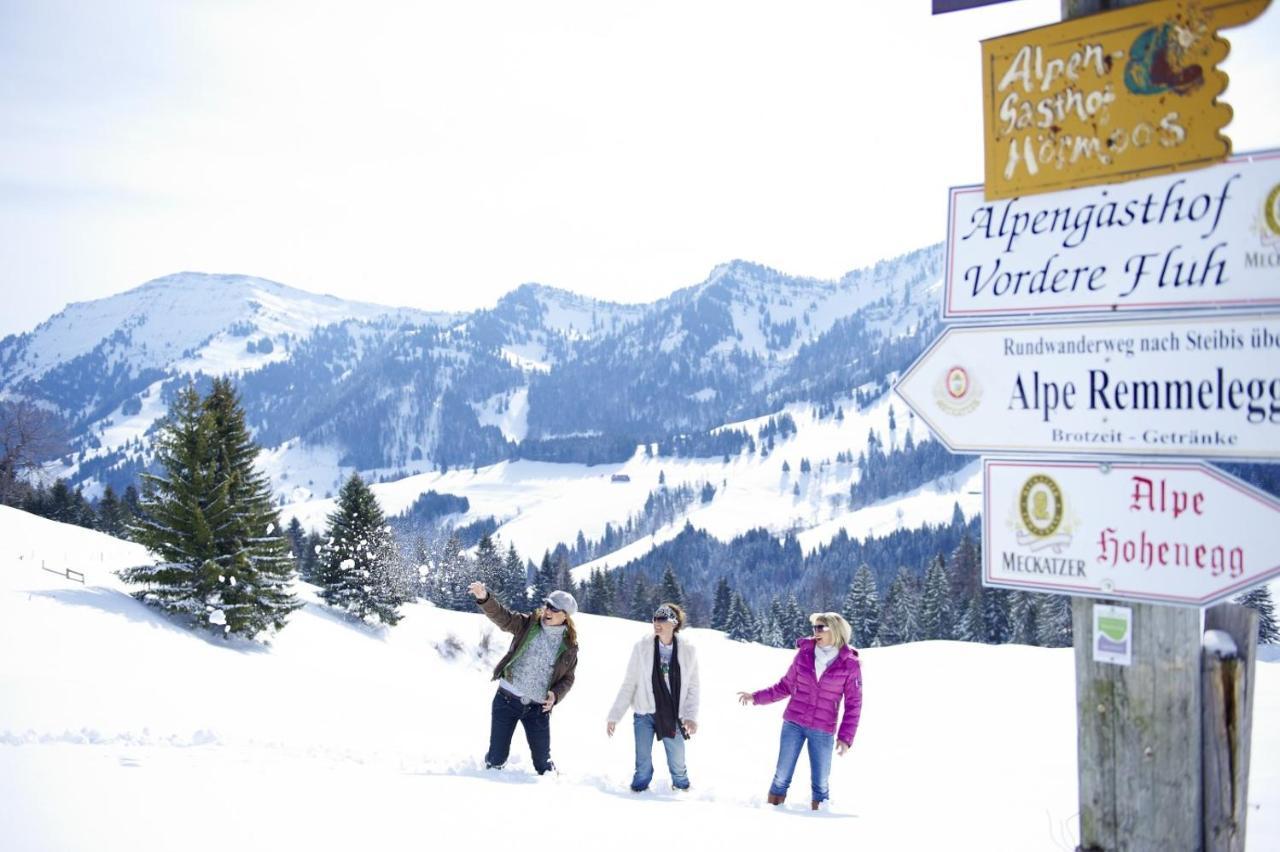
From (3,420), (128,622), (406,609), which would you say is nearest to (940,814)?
(128,622)

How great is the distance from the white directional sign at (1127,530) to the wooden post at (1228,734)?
26 cm

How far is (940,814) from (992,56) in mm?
5785

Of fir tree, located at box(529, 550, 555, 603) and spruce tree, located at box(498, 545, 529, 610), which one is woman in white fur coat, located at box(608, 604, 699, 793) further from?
fir tree, located at box(529, 550, 555, 603)

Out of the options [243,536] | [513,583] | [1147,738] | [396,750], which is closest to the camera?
[1147,738]

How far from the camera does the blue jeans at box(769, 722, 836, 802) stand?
716 cm

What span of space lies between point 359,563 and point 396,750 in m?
30.2

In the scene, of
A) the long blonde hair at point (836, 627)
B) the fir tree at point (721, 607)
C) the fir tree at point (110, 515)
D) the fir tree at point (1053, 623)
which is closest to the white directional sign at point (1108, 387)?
the long blonde hair at point (836, 627)

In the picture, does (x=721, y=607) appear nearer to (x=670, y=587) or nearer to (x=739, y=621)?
(x=739, y=621)

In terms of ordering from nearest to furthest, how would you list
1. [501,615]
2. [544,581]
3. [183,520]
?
[501,615] < [183,520] < [544,581]

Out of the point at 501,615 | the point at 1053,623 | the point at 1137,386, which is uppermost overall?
the point at 1137,386

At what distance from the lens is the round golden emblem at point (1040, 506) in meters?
3.24

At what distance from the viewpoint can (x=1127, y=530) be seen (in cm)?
308

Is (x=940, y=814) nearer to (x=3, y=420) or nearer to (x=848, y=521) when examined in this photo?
(x=3, y=420)

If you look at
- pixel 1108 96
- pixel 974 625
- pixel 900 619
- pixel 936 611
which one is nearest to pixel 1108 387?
pixel 1108 96
